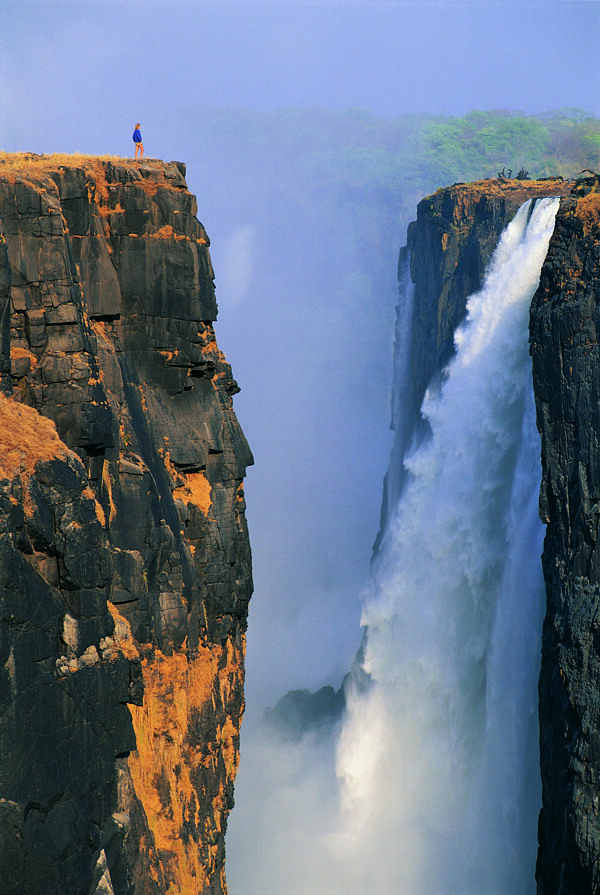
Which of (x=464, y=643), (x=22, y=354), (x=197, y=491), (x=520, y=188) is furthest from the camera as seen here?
(x=520, y=188)

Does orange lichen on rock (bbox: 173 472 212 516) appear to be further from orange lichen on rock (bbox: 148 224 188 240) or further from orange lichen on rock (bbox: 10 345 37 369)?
orange lichen on rock (bbox: 10 345 37 369)

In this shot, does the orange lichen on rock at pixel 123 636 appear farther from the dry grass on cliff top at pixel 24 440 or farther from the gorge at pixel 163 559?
the dry grass on cliff top at pixel 24 440

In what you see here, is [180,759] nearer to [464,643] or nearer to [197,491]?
[197,491]

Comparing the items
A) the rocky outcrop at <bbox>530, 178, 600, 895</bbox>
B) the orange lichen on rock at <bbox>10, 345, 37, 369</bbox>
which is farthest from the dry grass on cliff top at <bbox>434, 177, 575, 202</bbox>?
the orange lichen on rock at <bbox>10, 345, 37, 369</bbox>

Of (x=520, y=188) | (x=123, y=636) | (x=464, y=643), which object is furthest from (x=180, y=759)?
(x=520, y=188)

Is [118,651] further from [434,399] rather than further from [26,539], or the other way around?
[434,399]

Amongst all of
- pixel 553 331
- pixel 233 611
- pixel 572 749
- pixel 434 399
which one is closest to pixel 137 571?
pixel 233 611
